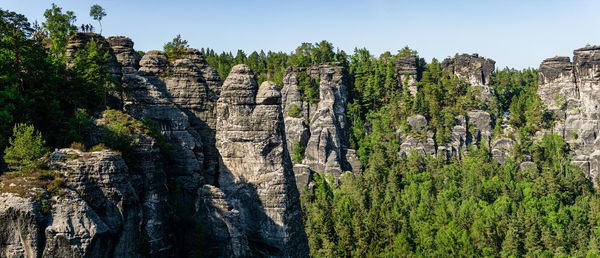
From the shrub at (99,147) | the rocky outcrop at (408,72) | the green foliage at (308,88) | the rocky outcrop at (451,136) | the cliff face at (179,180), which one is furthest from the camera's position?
the rocky outcrop at (408,72)

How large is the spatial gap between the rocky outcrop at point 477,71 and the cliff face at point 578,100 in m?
11.1

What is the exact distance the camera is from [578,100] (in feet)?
321

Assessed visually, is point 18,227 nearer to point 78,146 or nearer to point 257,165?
point 78,146

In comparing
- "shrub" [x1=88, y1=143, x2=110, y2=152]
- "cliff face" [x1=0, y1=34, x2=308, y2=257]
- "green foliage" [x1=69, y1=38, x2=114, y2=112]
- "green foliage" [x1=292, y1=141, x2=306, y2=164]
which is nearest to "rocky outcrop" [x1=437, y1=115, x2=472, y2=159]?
"green foliage" [x1=292, y1=141, x2=306, y2=164]

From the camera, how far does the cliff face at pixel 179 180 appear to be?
2225 centimetres

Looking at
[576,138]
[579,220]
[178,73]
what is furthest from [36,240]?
[576,138]

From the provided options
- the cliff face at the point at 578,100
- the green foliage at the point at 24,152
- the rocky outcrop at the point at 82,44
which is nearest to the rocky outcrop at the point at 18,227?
the green foliage at the point at 24,152

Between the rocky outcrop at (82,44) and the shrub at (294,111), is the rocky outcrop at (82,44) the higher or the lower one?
the higher one

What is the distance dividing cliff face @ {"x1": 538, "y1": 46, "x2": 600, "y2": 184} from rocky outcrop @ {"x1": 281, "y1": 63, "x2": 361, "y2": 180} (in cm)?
4077

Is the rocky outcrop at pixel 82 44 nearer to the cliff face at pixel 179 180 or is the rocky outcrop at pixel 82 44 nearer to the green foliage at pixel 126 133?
the cliff face at pixel 179 180

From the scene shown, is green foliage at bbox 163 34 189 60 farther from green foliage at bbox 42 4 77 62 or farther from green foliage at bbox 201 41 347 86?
green foliage at bbox 201 41 347 86

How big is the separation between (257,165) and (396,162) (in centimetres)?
6295

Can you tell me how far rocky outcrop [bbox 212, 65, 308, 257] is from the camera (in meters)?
34.2

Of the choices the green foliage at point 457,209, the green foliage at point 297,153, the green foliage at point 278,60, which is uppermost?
the green foliage at point 278,60
